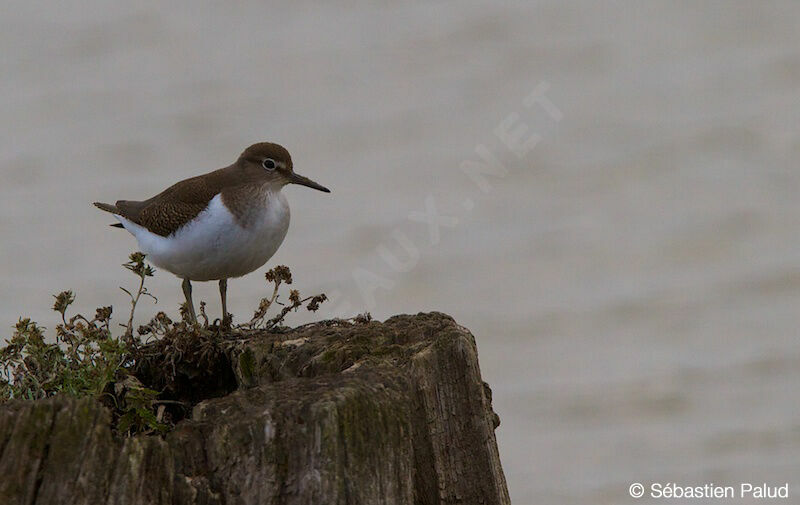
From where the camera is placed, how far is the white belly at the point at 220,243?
6.70 m

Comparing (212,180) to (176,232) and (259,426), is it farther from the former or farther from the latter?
(259,426)

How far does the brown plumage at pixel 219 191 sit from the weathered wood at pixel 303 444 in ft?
8.42

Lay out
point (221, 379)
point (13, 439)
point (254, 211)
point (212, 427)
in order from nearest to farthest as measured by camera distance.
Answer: point (13, 439) → point (212, 427) → point (221, 379) → point (254, 211)

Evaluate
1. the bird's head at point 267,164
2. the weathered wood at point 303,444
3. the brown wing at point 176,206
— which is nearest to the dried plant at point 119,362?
the weathered wood at point 303,444

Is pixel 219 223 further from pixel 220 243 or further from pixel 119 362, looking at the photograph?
pixel 119 362

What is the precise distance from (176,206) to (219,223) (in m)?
0.42

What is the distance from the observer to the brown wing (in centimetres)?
686

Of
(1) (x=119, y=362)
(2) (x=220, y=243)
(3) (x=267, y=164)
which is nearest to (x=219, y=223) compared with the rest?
(2) (x=220, y=243)

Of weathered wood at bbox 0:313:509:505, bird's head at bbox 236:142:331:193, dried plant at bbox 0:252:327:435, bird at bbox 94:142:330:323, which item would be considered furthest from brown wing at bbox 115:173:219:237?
weathered wood at bbox 0:313:509:505

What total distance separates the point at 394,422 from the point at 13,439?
1.30m

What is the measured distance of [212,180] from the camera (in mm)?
7113

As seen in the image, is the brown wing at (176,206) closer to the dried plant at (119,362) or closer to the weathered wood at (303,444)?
the dried plant at (119,362)

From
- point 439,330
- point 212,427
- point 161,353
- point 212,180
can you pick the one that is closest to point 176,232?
point 212,180

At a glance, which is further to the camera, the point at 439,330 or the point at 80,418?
the point at 439,330
